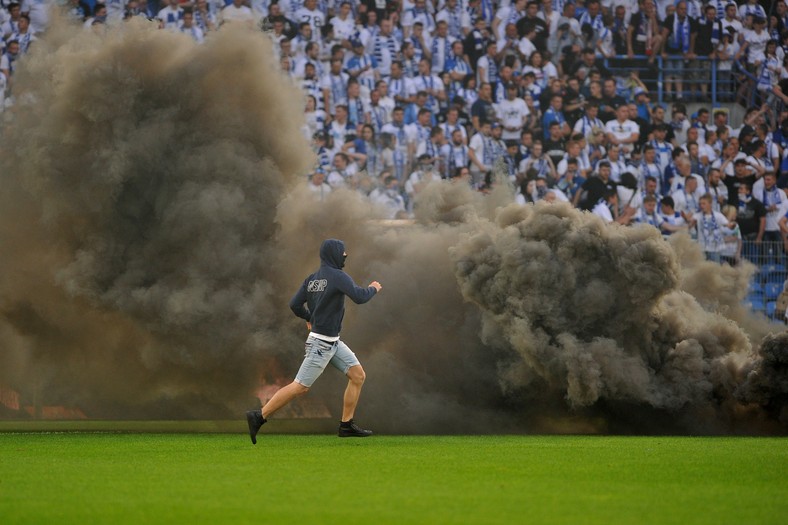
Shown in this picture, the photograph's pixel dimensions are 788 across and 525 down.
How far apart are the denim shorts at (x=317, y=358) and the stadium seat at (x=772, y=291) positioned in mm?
9569

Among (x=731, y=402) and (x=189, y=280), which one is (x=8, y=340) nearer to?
(x=189, y=280)

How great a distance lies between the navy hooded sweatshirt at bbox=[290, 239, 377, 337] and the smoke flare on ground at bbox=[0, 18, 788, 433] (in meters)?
2.46

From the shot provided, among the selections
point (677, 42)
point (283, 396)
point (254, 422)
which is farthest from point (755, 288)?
point (254, 422)

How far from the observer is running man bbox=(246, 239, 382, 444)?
11617mm

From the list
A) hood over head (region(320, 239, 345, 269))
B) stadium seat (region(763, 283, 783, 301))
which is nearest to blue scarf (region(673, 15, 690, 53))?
stadium seat (region(763, 283, 783, 301))

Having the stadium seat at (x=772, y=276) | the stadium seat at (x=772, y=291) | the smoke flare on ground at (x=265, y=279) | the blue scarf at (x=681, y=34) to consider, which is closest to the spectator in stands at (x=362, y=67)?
the blue scarf at (x=681, y=34)

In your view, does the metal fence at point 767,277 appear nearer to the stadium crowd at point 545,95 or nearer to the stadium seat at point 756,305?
the stadium seat at point 756,305

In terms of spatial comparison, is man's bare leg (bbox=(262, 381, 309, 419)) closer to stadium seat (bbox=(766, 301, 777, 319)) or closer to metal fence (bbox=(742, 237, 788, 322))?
metal fence (bbox=(742, 237, 788, 322))

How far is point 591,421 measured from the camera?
47.2 ft

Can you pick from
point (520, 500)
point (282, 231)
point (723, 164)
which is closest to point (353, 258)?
point (282, 231)

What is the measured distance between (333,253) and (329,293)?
458mm

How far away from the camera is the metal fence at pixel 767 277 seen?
18375 mm

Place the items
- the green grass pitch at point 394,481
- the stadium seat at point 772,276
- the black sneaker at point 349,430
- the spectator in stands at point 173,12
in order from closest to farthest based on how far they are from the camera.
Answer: the green grass pitch at point 394,481, the black sneaker at point 349,430, the stadium seat at point 772,276, the spectator in stands at point 173,12

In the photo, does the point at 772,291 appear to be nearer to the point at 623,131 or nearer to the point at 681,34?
the point at 623,131
